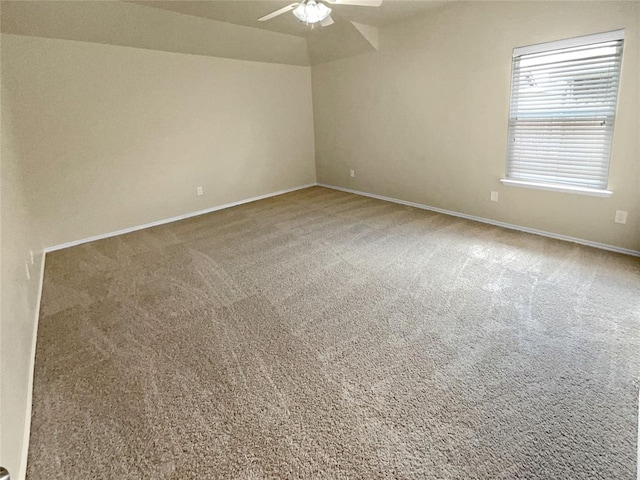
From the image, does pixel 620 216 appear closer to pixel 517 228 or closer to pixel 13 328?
pixel 517 228

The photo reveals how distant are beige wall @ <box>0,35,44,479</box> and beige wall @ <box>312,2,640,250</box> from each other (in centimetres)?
425

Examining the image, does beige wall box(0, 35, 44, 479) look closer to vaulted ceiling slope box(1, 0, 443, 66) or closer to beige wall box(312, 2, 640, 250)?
vaulted ceiling slope box(1, 0, 443, 66)

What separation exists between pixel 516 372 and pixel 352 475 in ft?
3.47

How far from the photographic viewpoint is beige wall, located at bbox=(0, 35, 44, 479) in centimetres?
128

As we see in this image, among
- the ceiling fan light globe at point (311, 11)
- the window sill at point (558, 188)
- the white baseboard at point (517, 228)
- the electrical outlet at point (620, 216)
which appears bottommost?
the white baseboard at point (517, 228)

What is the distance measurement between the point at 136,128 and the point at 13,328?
3228 millimetres

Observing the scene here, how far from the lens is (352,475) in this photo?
1.30 metres

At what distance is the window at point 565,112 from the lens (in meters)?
2.91

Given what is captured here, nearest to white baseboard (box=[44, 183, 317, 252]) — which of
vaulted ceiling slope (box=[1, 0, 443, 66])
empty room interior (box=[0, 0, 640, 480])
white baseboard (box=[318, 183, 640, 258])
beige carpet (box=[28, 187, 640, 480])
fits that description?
empty room interior (box=[0, 0, 640, 480])

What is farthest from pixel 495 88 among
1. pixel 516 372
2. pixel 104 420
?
pixel 104 420

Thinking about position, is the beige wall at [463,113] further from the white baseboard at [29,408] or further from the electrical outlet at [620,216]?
the white baseboard at [29,408]

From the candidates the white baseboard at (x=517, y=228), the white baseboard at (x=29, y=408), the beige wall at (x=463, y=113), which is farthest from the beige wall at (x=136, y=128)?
the white baseboard at (x=517, y=228)

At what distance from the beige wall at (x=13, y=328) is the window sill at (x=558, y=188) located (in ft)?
14.0

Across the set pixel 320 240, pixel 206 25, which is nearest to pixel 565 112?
pixel 320 240
